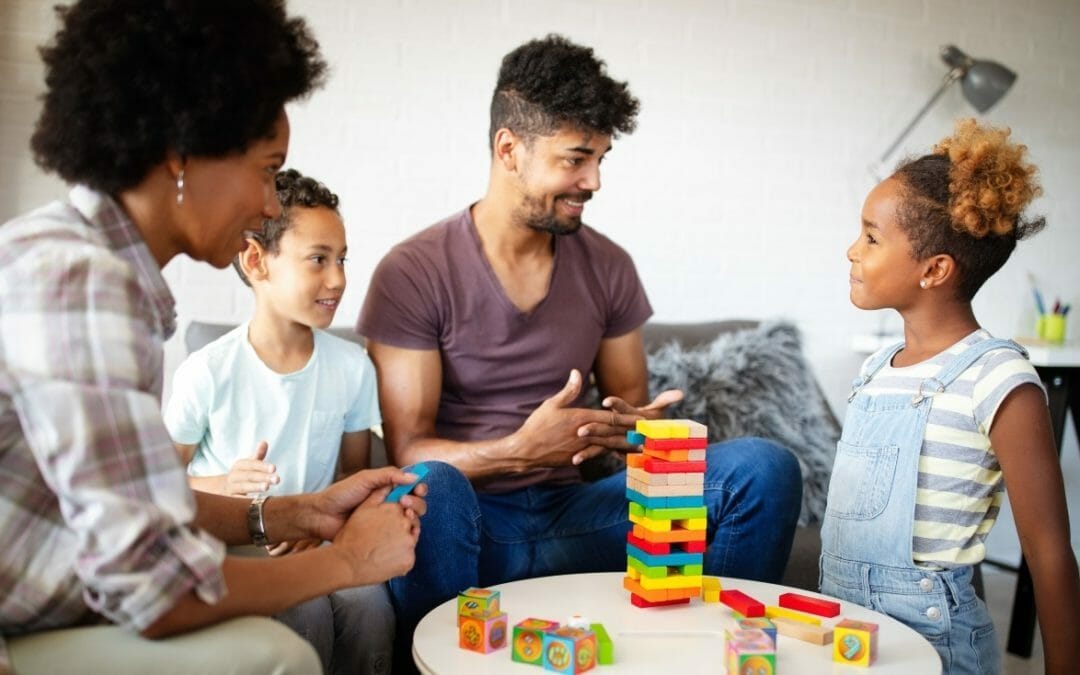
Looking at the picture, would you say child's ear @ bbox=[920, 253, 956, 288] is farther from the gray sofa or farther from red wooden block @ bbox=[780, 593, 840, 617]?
the gray sofa

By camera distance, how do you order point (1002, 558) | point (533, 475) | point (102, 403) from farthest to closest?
point (1002, 558), point (533, 475), point (102, 403)

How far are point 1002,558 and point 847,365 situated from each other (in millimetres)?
956

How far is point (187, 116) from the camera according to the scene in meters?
1.09

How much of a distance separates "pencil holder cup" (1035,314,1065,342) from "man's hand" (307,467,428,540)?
2738 mm

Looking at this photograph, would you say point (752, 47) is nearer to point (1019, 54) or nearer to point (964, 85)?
point (964, 85)

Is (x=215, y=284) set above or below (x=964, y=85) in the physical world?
below

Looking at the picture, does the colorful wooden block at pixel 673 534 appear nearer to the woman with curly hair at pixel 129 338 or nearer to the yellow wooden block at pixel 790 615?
the yellow wooden block at pixel 790 615

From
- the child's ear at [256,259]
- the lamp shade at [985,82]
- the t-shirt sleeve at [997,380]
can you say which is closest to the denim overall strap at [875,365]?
the t-shirt sleeve at [997,380]

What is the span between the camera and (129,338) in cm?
99

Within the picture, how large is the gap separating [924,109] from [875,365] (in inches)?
66.7

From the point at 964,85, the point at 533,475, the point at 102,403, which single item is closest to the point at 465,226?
the point at 533,475

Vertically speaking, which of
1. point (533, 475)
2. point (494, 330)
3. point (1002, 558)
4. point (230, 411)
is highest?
point (494, 330)

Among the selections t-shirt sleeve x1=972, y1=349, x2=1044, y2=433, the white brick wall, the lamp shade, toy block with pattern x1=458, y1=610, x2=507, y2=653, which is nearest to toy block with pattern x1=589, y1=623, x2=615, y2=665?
toy block with pattern x1=458, y1=610, x2=507, y2=653

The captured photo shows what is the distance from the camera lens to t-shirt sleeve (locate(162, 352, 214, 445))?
72.5 inches
